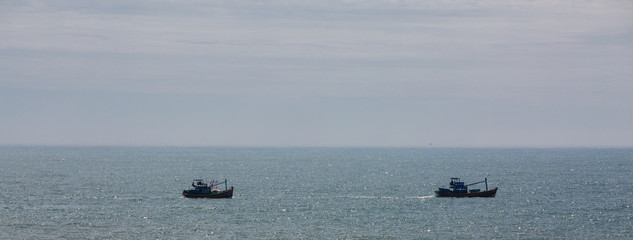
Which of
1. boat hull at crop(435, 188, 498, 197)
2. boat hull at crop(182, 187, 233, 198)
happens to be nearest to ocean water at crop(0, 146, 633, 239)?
boat hull at crop(435, 188, 498, 197)

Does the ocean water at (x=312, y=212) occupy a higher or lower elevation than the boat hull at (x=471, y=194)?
lower

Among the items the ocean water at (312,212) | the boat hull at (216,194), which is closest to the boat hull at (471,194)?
the ocean water at (312,212)

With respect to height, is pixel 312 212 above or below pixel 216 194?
below

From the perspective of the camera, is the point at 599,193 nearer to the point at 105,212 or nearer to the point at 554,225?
the point at 554,225

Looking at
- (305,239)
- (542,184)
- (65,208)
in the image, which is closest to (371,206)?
(305,239)

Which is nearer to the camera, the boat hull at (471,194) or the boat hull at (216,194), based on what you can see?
the boat hull at (216,194)

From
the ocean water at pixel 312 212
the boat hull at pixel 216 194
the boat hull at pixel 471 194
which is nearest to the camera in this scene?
the ocean water at pixel 312 212

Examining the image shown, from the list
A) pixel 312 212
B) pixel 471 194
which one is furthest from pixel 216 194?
pixel 471 194

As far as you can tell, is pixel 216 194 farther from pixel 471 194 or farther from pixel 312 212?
pixel 471 194

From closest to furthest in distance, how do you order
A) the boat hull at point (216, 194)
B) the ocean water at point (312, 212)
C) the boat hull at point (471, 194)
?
the ocean water at point (312, 212), the boat hull at point (216, 194), the boat hull at point (471, 194)

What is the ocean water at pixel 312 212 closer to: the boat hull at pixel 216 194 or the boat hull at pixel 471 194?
the boat hull at pixel 471 194

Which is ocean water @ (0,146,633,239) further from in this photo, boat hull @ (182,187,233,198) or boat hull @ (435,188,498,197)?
boat hull @ (182,187,233,198)

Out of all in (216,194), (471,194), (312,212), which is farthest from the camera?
(471,194)

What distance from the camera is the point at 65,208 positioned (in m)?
105
